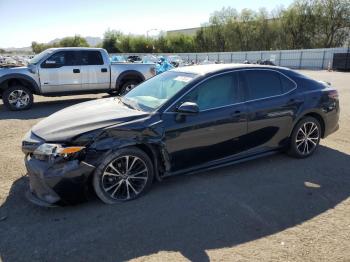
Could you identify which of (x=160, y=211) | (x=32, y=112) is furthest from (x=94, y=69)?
(x=160, y=211)

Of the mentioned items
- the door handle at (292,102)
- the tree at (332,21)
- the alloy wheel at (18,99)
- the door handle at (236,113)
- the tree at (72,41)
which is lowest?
the alloy wheel at (18,99)

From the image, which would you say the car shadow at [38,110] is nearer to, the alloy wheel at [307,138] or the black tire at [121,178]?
the black tire at [121,178]

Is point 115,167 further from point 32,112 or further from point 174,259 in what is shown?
point 32,112

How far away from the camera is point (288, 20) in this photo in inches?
2219

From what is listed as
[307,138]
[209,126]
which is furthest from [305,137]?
[209,126]

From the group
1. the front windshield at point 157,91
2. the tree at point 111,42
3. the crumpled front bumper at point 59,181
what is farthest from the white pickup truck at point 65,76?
the tree at point 111,42

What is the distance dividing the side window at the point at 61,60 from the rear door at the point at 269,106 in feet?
25.0

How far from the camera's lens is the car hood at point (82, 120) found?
3.95m

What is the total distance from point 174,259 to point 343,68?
34.2 meters

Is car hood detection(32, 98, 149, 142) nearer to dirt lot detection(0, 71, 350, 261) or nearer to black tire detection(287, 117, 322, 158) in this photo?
dirt lot detection(0, 71, 350, 261)

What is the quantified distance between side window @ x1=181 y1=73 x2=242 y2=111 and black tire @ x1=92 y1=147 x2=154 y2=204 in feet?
3.18

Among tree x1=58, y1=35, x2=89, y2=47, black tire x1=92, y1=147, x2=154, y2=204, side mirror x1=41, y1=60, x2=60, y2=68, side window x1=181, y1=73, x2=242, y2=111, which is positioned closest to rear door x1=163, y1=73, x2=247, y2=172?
side window x1=181, y1=73, x2=242, y2=111

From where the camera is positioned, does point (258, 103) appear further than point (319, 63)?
No

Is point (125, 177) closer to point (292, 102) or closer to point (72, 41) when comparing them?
point (292, 102)
